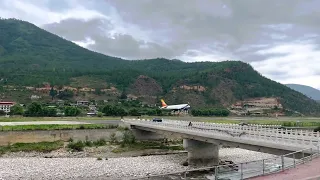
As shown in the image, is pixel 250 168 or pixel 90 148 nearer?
pixel 250 168

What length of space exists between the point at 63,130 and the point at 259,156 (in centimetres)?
3903

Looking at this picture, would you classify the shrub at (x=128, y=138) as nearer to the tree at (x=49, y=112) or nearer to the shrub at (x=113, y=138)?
the shrub at (x=113, y=138)

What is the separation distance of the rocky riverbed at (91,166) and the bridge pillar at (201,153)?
2244 mm

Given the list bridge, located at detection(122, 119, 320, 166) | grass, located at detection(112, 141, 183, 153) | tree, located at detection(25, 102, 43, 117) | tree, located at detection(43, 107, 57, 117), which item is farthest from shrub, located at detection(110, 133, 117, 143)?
tree, located at detection(25, 102, 43, 117)

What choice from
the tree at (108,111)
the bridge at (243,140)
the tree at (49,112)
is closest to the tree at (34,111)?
the tree at (49,112)

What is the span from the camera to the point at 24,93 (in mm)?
197625

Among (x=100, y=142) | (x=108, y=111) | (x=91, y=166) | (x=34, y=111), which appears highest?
(x=108, y=111)

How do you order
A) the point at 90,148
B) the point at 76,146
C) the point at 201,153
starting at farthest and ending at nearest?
1. the point at 90,148
2. the point at 76,146
3. the point at 201,153

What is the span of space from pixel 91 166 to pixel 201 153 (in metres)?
15.1

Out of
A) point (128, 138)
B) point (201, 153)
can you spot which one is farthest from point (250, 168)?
point (128, 138)

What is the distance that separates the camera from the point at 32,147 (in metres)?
62.3

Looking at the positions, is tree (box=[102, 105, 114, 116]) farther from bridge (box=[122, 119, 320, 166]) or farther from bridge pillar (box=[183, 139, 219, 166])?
bridge pillar (box=[183, 139, 219, 166])

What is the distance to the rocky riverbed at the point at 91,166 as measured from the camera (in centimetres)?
4034

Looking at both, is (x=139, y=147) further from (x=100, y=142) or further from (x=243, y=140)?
(x=243, y=140)
